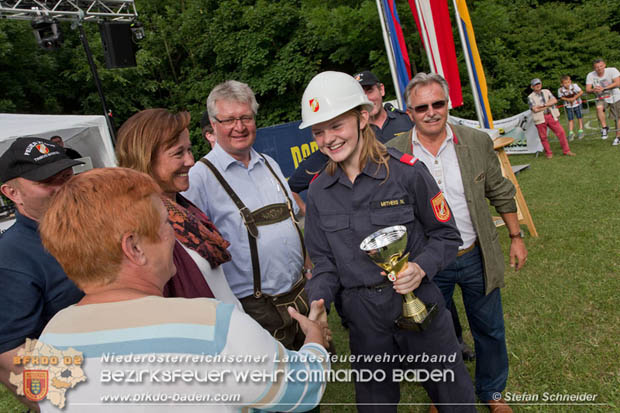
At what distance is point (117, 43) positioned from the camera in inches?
480

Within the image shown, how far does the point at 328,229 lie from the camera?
208 cm

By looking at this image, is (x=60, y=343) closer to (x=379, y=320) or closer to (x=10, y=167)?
(x=379, y=320)

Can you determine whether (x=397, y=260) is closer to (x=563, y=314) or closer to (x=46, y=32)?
(x=563, y=314)

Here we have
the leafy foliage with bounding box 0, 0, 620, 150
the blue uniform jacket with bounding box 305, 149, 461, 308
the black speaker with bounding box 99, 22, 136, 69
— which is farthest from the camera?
the leafy foliage with bounding box 0, 0, 620, 150

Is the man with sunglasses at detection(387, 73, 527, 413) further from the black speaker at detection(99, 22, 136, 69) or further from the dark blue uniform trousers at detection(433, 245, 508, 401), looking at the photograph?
the black speaker at detection(99, 22, 136, 69)

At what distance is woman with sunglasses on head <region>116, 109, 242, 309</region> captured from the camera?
187 centimetres

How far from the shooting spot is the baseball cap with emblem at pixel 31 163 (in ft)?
7.28

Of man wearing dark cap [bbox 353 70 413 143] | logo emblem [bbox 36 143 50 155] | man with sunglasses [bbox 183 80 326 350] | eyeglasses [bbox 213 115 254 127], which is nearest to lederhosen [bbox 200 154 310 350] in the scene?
man with sunglasses [bbox 183 80 326 350]

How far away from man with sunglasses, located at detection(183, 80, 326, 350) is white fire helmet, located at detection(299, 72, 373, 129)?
754 mm

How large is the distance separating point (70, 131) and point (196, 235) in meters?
11.5

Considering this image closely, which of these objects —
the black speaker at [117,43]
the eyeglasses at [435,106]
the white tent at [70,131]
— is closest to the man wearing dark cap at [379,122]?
the eyeglasses at [435,106]

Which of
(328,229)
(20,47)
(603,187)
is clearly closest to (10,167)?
(328,229)

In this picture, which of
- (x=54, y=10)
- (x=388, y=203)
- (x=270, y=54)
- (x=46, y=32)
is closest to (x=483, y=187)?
(x=388, y=203)

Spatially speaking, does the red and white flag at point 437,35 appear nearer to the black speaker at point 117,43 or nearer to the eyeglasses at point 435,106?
the eyeglasses at point 435,106
